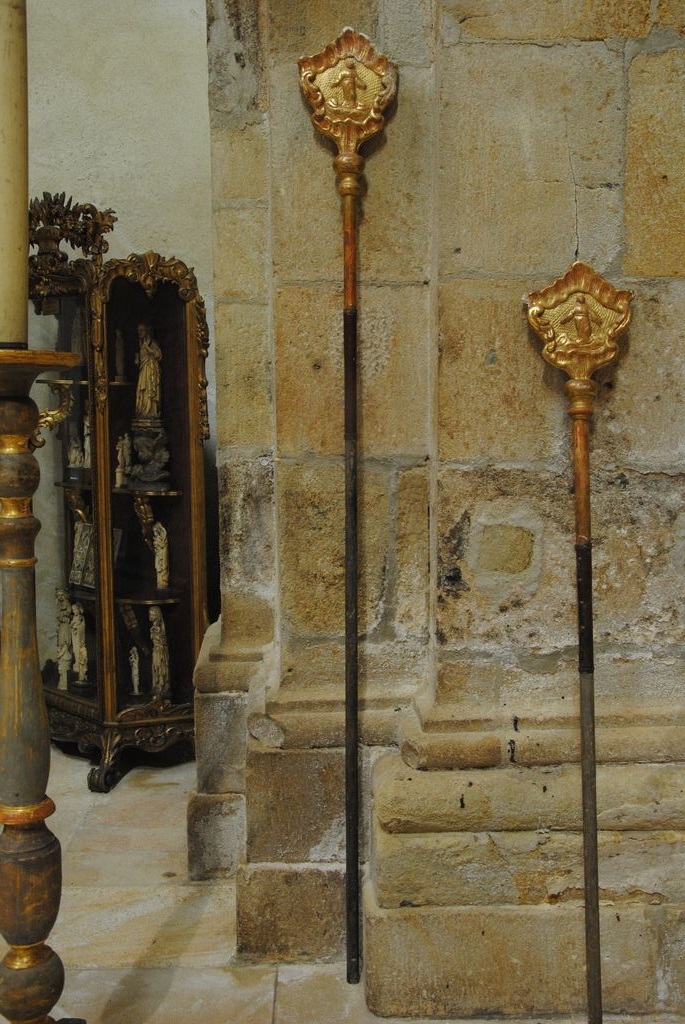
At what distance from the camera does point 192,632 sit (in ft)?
12.3


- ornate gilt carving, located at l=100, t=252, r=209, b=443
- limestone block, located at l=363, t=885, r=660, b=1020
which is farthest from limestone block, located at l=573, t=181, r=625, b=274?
ornate gilt carving, located at l=100, t=252, r=209, b=443

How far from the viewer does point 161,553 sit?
3746 mm

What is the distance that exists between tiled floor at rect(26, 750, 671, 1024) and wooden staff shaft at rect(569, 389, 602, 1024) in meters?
0.18

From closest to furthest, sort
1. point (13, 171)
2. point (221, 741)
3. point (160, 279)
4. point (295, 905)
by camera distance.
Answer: point (13, 171) < point (295, 905) < point (221, 741) < point (160, 279)

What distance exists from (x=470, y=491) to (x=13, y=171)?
1.01 metres

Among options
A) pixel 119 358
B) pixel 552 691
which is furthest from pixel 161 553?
pixel 552 691

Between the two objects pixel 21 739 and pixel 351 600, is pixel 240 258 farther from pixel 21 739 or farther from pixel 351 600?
pixel 21 739

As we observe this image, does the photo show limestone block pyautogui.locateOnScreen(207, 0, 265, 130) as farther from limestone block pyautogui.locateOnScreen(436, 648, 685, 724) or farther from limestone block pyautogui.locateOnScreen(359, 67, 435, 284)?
limestone block pyautogui.locateOnScreen(436, 648, 685, 724)

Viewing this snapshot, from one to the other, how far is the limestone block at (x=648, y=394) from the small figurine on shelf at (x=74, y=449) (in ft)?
7.30

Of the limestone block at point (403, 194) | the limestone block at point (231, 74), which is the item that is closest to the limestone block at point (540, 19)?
the limestone block at point (403, 194)

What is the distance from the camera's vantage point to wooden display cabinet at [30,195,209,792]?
363 cm

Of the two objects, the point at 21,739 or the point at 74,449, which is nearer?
the point at 21,739

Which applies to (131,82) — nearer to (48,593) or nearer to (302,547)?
(48,593)

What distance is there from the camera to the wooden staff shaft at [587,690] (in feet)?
6.60
